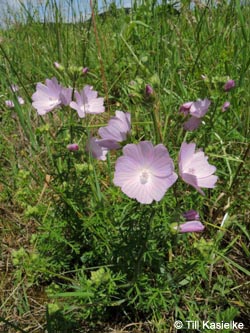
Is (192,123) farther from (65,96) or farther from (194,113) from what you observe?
(65,96)

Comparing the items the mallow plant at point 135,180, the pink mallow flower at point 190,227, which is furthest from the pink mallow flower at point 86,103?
the pink mallow flower at point 190,227

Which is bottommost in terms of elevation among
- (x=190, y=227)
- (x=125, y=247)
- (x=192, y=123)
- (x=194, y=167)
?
(x=125, y=247)

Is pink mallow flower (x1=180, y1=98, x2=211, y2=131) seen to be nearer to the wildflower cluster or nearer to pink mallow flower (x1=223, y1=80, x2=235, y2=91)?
the wildflower cluster

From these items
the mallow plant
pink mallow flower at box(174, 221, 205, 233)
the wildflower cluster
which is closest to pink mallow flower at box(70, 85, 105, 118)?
the mallow plant

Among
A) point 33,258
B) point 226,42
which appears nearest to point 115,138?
point 33,258

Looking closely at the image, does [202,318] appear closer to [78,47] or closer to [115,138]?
[115,138]

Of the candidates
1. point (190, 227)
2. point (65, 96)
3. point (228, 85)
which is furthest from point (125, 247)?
point (228, 85)

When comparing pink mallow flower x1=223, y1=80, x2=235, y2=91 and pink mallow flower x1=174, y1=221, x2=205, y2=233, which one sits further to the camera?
pink mallow flower x1=223, y1=80, x2=235, y2=91
